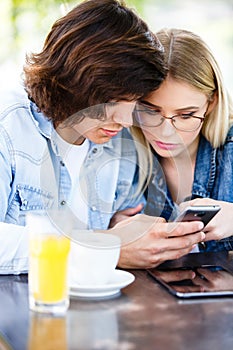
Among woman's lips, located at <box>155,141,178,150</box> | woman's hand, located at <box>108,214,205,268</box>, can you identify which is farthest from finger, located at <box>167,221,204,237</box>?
woman's lips, located at <box>155,141,178,150</box>

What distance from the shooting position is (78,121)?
1750mm

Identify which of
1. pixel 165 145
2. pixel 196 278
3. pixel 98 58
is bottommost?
pixel 196 278

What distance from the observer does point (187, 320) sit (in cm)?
124

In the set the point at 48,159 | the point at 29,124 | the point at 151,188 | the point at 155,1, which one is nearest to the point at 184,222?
the point at 151,188

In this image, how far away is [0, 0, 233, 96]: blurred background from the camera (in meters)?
3.72

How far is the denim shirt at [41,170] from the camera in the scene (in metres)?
1.70

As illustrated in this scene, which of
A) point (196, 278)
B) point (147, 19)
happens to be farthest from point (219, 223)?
point (147, 19)

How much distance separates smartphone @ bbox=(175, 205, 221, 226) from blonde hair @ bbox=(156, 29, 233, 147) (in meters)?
0.42

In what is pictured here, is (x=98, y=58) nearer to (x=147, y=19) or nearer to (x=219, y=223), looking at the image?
(x=219, y=223)

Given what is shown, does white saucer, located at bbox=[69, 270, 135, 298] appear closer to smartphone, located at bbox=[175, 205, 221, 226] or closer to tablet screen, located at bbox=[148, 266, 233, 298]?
tablet screen, located at bbox=[148, 266, 233, 298]

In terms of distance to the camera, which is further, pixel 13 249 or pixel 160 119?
pixel 160 119

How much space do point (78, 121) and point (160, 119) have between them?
0.80 feet

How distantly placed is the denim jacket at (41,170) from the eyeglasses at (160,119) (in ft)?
0.19

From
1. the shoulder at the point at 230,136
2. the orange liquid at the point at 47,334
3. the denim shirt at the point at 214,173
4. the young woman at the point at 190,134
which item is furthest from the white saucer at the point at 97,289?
the shoulder at the point at 230,136
